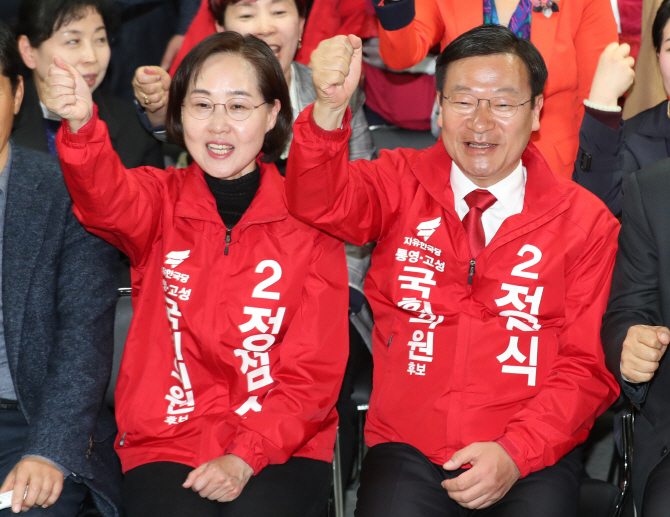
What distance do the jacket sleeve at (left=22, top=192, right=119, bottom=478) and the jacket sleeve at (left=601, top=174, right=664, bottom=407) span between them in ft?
4.64

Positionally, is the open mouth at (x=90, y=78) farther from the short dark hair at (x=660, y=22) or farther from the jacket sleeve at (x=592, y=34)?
the short dark hair at (x=660, y=22)

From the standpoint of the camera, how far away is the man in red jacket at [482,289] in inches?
82.7

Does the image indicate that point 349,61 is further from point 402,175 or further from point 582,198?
point 582,198

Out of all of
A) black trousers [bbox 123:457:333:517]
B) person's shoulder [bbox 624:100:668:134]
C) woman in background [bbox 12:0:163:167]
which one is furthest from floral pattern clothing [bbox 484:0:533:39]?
black trousers [bbox 123:457:333:517]

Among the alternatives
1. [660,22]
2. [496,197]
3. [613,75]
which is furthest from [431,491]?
[660,22]

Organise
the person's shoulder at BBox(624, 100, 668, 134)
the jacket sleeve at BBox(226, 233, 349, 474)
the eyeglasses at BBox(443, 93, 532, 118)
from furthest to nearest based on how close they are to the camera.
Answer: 1. the person's shoulder at BBox(624, 100, 668, 134)
2. the eyeglasses at BBox(443, 93, 532, 118)
3. the jacket sleeve at BBox(226, 233, 349, 474)

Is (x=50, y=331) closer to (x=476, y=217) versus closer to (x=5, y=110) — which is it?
(x=5, y=110)

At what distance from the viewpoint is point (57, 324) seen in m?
2.27

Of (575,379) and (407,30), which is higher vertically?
(407,30)

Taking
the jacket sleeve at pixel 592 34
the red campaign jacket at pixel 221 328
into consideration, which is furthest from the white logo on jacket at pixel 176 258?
the jacket sleeve at pixel 592 34

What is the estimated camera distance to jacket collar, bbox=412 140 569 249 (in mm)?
2146

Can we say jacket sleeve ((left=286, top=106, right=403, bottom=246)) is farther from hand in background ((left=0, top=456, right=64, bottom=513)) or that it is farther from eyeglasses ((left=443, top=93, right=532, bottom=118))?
hand in background ((left=0, top=456, right=64, bottom=513))

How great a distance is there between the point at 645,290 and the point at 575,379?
0.31 meters

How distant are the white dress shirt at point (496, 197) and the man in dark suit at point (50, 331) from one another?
3.46 feet
